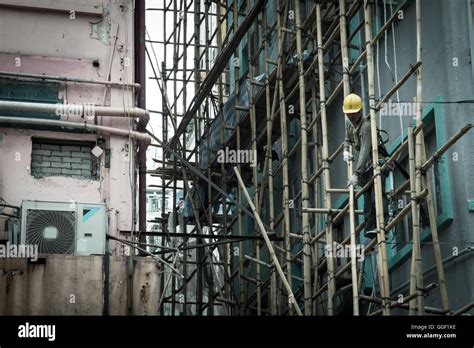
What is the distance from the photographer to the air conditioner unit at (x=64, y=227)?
13.9 m

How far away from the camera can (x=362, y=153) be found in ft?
44.6

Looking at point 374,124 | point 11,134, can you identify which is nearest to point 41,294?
point 11,134

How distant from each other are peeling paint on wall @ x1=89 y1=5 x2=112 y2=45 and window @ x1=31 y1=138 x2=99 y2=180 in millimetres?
1680

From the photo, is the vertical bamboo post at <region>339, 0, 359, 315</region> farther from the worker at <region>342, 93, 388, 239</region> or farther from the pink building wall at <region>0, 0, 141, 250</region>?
the pink building wall at <region>0, 0, 141, 250</region>

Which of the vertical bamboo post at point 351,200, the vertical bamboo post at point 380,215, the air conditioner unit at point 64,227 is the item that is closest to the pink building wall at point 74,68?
the air conditioner unit at point 64,227

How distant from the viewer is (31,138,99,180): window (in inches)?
601

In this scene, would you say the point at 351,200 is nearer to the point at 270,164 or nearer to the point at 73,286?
the point at 73,286

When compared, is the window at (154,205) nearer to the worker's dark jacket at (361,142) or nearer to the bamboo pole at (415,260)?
the worker's dark jacket at (361,142)

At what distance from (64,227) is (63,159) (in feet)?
5.19

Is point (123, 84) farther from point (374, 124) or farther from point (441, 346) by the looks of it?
point (441, 346)

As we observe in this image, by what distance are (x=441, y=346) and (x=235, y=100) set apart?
28.0 feet

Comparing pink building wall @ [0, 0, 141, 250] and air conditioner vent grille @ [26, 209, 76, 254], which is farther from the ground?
pink building wall @ [0, 0, 141, 250]

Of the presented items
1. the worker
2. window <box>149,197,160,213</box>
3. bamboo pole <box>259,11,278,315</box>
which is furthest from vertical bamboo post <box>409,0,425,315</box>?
window <box>149,197,160,213</box>

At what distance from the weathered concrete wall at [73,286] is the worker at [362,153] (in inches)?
115
